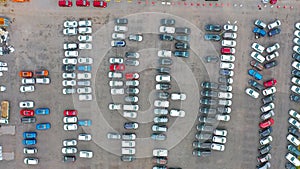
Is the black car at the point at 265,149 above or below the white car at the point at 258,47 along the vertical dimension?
below

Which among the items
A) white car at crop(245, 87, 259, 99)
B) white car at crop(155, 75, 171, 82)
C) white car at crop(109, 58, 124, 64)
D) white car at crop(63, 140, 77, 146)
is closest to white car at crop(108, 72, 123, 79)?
white car at crop(109, 58, 124, 64)

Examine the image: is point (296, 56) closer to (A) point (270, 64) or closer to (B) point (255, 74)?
(A) point (270, 64)

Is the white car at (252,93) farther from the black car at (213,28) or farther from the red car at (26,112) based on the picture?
the red car at (26,112)

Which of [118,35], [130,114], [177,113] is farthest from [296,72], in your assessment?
[118,35]

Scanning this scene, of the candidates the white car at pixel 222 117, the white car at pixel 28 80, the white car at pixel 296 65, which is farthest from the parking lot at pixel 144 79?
the white car at pixel 28 80

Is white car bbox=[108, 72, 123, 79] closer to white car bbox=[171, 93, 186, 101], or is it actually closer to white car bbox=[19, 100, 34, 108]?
white car bbox=[171, 93, 186, 101]

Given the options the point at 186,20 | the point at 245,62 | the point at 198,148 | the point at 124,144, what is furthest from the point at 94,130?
the point at 245,62
